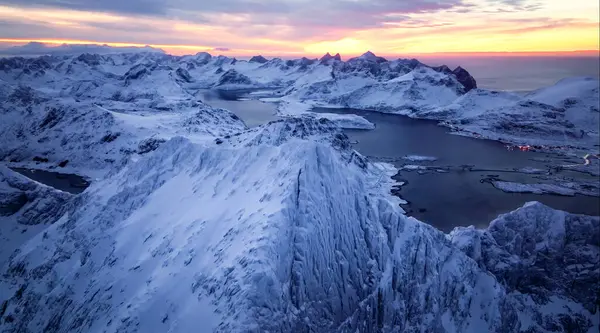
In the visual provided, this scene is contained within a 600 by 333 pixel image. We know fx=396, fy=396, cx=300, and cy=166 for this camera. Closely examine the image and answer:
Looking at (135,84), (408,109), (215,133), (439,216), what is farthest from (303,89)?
(439,216)

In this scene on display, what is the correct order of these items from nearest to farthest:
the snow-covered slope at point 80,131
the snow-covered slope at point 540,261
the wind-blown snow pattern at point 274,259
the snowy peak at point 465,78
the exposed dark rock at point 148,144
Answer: the wind-blown snow pattern at point 274,259
the snow-covered slope at point 540,261
the exposed dark rock at point 148,144
the snow-covered slope at point 80,131
the snowy peak at point 465,78

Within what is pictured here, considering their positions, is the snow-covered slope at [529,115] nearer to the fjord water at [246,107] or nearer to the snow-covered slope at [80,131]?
the fjord water at [246,107]

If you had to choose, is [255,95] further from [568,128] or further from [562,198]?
[562,198]

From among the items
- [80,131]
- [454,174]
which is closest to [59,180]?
[80,131]

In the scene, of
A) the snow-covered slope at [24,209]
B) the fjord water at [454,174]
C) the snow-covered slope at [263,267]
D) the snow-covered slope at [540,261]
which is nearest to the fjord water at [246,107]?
the fjord water at [454,174]

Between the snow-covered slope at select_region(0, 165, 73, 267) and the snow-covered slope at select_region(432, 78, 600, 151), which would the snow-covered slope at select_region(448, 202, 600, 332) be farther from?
the snow-covered slope at select_region(432, 78, 600, 151)

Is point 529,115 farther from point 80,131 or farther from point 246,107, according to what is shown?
point 80,131
